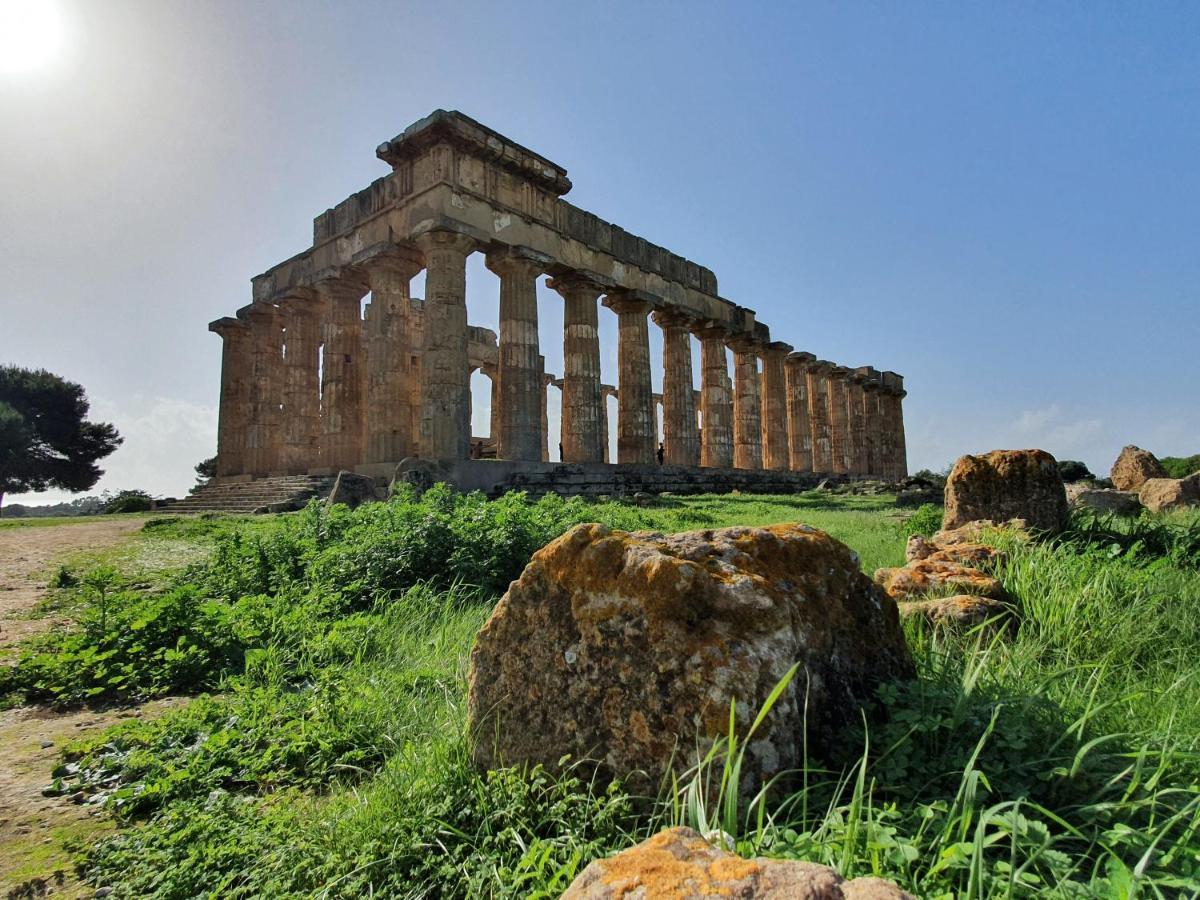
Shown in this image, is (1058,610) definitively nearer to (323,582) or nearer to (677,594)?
(677,594)

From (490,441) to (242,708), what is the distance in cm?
2942

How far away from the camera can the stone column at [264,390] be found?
22.0 m

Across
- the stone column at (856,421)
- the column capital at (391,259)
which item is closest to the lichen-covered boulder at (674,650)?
the column capital at (391,259)

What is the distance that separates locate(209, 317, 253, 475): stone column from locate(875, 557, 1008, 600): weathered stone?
23.5 metres

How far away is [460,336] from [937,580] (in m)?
14.1

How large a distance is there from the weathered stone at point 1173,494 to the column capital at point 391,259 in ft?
56.0

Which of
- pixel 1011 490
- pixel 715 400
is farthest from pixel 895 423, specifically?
pixel 1011 490

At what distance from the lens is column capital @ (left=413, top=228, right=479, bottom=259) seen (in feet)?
53.1

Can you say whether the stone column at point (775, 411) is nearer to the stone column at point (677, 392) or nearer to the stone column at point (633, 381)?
the stone column at point (677, 392)

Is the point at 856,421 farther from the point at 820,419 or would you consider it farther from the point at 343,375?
the point at 343,375

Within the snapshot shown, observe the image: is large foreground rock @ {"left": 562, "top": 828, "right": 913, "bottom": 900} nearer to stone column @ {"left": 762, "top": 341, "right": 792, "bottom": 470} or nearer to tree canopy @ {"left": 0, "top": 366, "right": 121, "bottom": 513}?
stone column @ {"left": 762, "top": 341, "right": 792, "bottom": 470}

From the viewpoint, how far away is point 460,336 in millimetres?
16469

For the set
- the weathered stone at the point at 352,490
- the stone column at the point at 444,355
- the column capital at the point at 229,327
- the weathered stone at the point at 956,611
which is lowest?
the weathered stone at the point at 956,611

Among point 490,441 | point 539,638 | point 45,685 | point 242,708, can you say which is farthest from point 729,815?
point 490,441
